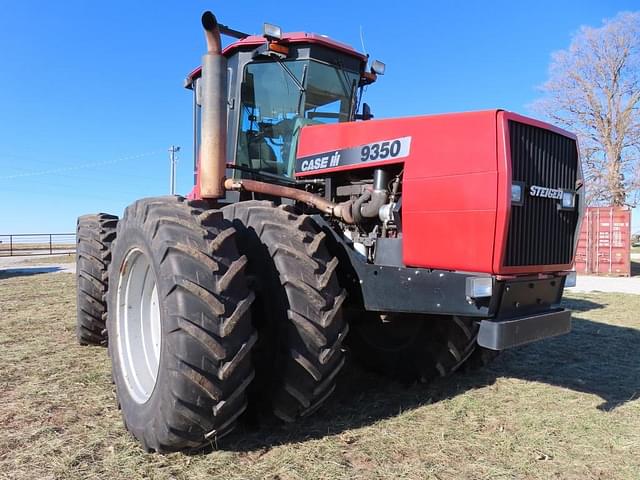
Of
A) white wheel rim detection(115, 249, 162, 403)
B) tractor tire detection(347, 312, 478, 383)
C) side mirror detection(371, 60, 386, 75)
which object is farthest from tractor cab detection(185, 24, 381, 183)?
tractor tire detection(347, 312, 478, 383)

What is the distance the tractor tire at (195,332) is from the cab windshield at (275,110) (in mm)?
1214

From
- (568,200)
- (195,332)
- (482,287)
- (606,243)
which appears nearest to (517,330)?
(482,287)

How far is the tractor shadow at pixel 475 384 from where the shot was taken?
9.86 ft

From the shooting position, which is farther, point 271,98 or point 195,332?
point 271,98

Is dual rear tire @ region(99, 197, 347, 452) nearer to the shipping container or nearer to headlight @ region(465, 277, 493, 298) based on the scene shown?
headlight @ region(465, 277, 493, 298)

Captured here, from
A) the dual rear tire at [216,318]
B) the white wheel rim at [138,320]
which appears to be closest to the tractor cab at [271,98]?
the dual rear tire at [216,318]

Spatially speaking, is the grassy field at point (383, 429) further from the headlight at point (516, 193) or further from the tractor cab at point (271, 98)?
the tractor cab at point (271, 98)

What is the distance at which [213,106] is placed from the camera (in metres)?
3.29

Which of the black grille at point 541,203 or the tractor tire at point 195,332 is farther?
the black grille at point 541,203

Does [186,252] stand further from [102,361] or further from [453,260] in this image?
[102,361]

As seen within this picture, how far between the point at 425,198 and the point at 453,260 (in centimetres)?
37

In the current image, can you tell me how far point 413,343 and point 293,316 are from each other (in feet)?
5.30

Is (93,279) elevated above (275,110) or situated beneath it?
situated beneath

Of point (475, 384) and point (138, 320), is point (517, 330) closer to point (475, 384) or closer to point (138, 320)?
point (475, 384)
